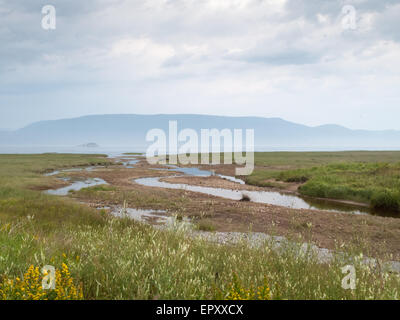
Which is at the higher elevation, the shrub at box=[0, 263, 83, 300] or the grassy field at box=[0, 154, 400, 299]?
the shrub at box=[0, 263, 83, 300]

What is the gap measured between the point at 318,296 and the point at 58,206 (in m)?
14.6

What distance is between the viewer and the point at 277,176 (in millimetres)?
42062

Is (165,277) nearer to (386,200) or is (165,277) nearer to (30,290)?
(30,290)

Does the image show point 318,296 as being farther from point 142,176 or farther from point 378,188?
point 142,176

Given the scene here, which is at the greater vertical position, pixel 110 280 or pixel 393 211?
pixel 110 280

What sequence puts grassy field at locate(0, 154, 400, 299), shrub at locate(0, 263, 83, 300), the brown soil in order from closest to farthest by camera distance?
1. shrub at locate(0, 263, 83, 300)
2. grassy field at locate(0, 154, 400, 299)
3. the brown soil

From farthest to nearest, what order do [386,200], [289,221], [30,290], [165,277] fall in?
1. [386,200]
2. [289,221]
3. [165,277]
4. [30,290]

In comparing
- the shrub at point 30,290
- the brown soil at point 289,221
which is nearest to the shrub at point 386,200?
the brown soil at point 289,221

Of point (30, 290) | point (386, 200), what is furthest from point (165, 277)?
point (386, 200)

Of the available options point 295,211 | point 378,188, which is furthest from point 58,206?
point 378,188

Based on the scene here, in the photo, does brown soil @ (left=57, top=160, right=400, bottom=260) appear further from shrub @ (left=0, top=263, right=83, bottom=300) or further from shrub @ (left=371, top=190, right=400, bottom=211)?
shrub @ (left=0, top=263, right=83, bottom=300)

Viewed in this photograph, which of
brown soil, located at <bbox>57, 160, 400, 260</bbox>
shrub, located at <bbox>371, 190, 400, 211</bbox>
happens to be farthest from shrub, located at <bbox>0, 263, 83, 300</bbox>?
shrub, located at <bbox>371, 190, 400, 211</bbox>

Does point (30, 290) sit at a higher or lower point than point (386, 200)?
higher

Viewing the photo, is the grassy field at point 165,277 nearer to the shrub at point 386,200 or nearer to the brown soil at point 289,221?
the brown soil at point 289,221
